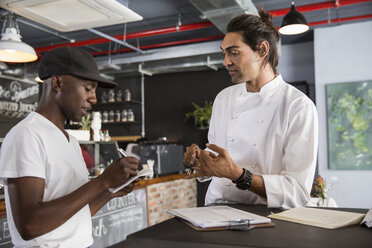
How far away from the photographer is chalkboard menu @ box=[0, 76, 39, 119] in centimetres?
732

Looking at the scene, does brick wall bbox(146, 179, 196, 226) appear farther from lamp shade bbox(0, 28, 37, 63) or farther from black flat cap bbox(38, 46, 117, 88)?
black flat cap bbox(38, 46, 117, 88)

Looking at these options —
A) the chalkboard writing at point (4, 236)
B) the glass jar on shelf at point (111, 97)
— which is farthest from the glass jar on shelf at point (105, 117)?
the chalkboard writing at point (4, 236)

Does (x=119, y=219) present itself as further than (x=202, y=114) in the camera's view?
No

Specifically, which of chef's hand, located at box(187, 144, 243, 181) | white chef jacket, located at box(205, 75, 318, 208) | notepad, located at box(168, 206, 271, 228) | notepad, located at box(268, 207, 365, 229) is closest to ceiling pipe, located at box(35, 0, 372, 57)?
white chef jacket, located at box(205, 75, 318, 208)

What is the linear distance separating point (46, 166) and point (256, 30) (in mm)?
1042

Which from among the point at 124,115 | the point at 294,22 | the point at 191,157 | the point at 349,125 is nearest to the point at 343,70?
the point at 349,125

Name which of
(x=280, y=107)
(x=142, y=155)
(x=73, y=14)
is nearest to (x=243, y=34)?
(x=280, y=107)

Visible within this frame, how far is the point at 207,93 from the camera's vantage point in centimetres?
753

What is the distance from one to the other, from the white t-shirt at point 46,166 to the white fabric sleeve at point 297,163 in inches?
27.4

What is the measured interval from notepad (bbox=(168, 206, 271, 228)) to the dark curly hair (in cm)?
78

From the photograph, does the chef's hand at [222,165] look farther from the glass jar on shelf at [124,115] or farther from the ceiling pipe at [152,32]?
the glass jar on shelf at [124,115]

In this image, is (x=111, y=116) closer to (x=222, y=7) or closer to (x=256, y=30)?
(x=222, y=7)

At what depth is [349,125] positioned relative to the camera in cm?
584

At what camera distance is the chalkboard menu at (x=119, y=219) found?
12.4ft
